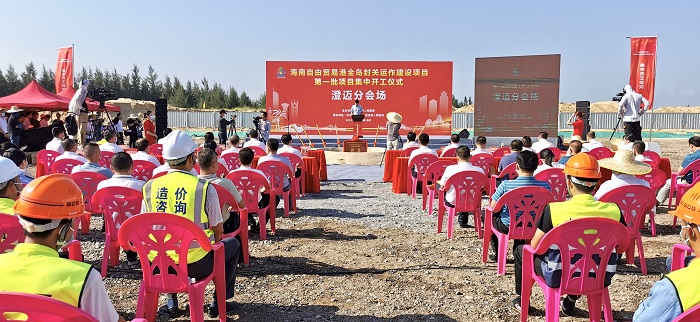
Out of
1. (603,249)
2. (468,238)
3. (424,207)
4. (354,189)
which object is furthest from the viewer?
(354,189)

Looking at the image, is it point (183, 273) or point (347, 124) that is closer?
point (183, 273)

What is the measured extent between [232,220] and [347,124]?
1495 cm

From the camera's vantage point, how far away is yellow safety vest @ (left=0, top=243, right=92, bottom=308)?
1454 mm

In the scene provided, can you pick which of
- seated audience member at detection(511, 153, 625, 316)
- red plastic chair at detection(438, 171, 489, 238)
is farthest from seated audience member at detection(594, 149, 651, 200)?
seated audience member at detection(511, 153, 625, 316)

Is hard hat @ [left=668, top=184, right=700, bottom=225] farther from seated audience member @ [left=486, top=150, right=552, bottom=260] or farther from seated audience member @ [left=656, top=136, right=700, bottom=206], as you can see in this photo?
seated audience member @ [left=656, top=136, right=700, bottom=206]

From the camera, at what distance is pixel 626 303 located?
3.24 metres

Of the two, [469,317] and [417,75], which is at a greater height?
[417,75]

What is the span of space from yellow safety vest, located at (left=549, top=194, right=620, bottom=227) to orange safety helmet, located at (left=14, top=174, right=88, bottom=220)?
199cm

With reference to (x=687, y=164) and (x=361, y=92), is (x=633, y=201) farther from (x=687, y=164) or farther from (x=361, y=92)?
(x=361, y=92)

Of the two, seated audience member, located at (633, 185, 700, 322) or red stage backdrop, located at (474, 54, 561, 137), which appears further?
red stage backdrop, located at (474, 54, 561, 137)

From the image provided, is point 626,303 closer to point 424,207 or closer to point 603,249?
point 603,249

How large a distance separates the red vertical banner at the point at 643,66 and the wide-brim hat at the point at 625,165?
30.6 feet

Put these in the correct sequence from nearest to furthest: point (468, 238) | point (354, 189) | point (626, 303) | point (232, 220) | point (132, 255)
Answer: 1. point (626, 303)
2. point (232, 220)
3. point (132, 255)
4. point (468, 238)
5. point (354, 189)

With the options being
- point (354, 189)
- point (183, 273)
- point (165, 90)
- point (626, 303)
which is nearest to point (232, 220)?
point (183, 273)
